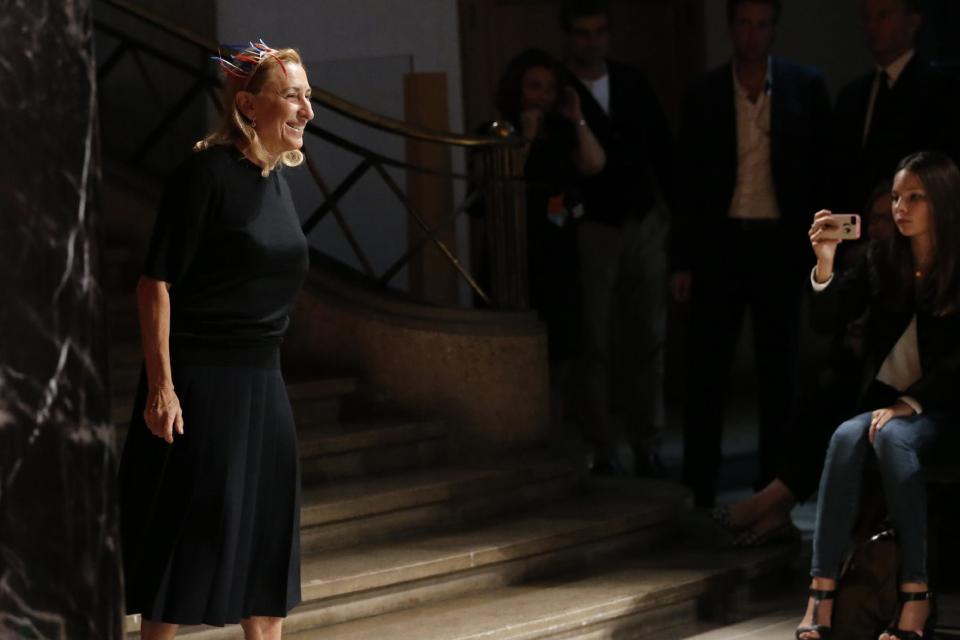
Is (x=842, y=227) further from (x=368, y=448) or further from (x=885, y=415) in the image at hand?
(x=368, y=448)

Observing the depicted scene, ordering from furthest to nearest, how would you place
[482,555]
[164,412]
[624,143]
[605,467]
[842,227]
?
[605,467] < [624,143] < [482,555] < [842,227] < [164,412]

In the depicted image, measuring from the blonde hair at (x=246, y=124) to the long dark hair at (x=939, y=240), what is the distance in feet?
7.08

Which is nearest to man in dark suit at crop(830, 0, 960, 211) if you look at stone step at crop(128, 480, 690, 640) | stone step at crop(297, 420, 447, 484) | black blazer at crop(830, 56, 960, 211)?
black blazer at crop(830, 56, 960, 211)

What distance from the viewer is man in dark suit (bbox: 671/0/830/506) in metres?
6.93

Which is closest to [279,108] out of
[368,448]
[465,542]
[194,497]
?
[194,497]

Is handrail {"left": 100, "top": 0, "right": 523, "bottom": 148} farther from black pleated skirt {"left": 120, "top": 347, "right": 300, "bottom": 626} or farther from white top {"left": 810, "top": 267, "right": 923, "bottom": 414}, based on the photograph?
black pleated skirt {"left": 120, "top": 347, "right": 300, "bottom": 626}

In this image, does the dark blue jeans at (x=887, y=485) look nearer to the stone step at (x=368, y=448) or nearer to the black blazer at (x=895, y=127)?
the black blazer at (x=895, y=127)

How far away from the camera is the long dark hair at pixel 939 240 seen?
554cm

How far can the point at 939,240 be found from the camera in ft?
18.2

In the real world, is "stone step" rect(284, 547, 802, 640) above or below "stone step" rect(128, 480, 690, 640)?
below

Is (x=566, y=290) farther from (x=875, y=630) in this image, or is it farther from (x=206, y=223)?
(x=206, y=223)

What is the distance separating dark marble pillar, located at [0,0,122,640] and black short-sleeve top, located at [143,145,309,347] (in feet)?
3.03

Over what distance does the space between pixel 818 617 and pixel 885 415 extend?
61 cm

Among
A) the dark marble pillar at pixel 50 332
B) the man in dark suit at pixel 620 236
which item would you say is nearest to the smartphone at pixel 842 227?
the man in dark suit at pixel 620 236
